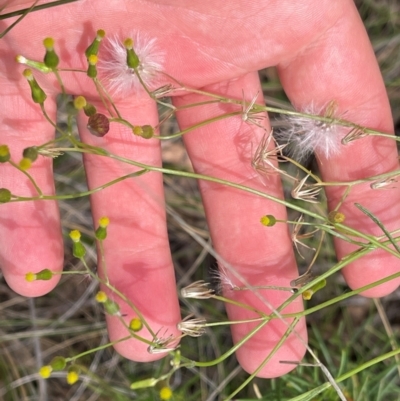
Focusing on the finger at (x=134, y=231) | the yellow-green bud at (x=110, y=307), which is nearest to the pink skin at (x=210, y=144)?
the finger at (x=134, y=231)

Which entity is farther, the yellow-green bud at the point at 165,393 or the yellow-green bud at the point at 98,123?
the yellow-green bud at the point at 98,123

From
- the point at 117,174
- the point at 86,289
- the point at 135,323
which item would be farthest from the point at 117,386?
the point at 135,323

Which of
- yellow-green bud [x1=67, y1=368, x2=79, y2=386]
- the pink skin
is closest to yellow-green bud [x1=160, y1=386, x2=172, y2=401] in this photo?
yellow-green bud [x1=67, y1=368, x2=79, y2=386]

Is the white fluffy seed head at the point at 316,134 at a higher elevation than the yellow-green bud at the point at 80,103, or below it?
below

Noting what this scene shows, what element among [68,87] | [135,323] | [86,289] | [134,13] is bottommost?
[86,289]

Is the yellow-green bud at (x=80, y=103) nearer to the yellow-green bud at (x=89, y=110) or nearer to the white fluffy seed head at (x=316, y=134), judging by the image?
the yellow-green bud at (x=89, y=110)

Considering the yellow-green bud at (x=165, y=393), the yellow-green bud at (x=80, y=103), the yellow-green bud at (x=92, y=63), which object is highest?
the yellow-green bud at (x=92, y=63)

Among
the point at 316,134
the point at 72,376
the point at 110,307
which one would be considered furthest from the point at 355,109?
the point at 72,376

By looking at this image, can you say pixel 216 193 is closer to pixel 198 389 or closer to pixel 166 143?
pixel 166 143
